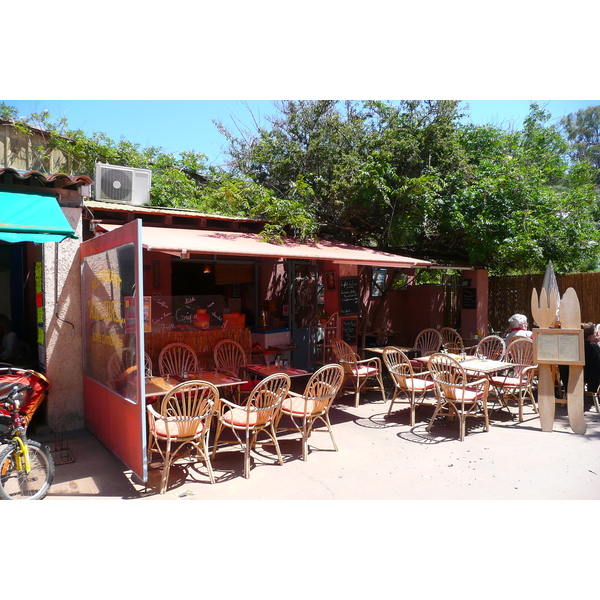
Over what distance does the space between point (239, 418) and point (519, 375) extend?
3.94 metres

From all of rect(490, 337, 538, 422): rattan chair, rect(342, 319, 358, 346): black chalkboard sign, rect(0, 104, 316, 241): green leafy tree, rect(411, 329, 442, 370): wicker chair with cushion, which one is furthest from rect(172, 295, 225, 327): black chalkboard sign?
rect(490, 337, 538, 422): rattan chair

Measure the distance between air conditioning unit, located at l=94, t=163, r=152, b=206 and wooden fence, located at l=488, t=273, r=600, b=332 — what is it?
26.4 ft

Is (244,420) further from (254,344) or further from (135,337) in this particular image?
(254,344)

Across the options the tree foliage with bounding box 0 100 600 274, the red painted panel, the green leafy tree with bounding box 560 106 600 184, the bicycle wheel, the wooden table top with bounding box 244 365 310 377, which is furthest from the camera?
the green leafy tree with bounding box 560 106 600 184

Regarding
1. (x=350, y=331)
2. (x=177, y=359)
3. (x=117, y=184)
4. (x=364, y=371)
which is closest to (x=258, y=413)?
(x=177, y=359)

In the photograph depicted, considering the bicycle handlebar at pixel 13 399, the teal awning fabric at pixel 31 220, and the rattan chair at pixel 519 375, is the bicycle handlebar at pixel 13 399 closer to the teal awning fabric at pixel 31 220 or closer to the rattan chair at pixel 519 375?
the teal awning fabric at pixel 31 220

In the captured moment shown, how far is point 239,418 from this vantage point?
4.60 meters

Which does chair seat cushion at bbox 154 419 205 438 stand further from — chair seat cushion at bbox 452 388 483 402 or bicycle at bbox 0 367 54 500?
chair seat cushion at bbox 452 388 483 402

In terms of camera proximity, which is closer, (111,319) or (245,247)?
(111,319)

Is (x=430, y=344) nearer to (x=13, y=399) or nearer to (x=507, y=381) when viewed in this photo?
(x=507, y=381)

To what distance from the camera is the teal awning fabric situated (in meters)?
4.21

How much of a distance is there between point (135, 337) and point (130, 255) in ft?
2.39

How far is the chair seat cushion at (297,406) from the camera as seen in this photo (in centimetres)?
485

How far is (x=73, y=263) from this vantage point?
5621 millimetres
